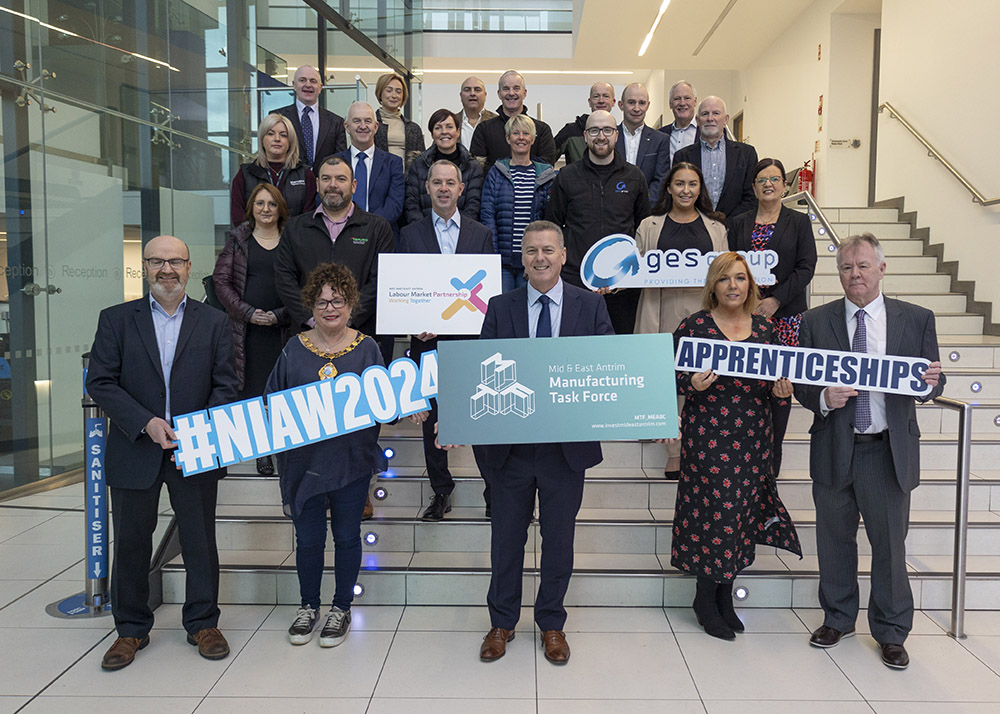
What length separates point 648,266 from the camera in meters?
3.93

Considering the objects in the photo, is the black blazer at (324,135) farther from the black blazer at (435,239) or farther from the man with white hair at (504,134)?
the black blazer at (435,239)

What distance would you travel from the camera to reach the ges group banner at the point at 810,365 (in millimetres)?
2949

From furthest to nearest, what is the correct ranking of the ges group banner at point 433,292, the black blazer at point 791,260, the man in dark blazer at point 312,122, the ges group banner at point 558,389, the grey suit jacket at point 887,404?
1. the man in dark blazer at point 312,122
2. the black blazer at point 791,260
3. the ges group banner at point 433,292
4. the grey suit jacket at point 887,404
5. the ges group banner at point 558,389

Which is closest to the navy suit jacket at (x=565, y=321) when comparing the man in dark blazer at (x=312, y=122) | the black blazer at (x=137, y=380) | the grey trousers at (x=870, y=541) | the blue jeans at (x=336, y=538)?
the blue jeans at (x=336, y=538)

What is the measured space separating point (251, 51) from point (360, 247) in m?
4.43

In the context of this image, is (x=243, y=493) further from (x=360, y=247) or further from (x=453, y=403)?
(x=453, y=403)

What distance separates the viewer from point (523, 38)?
50.0 ft

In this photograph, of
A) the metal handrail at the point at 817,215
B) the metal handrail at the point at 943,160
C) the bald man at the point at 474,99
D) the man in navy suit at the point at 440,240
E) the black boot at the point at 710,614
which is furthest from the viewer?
the metal handrail at the point at 943,160

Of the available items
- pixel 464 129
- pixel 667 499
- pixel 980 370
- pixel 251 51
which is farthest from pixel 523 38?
pixel 667 499

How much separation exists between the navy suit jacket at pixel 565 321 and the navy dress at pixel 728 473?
1.39 ft

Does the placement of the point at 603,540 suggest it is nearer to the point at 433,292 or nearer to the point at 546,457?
the point at 546,457

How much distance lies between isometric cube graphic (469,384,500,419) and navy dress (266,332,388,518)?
0.49 metres

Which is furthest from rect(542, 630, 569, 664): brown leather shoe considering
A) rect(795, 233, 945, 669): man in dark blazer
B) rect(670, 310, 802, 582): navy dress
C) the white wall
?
the white wall

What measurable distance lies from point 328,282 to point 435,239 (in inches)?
40.7
